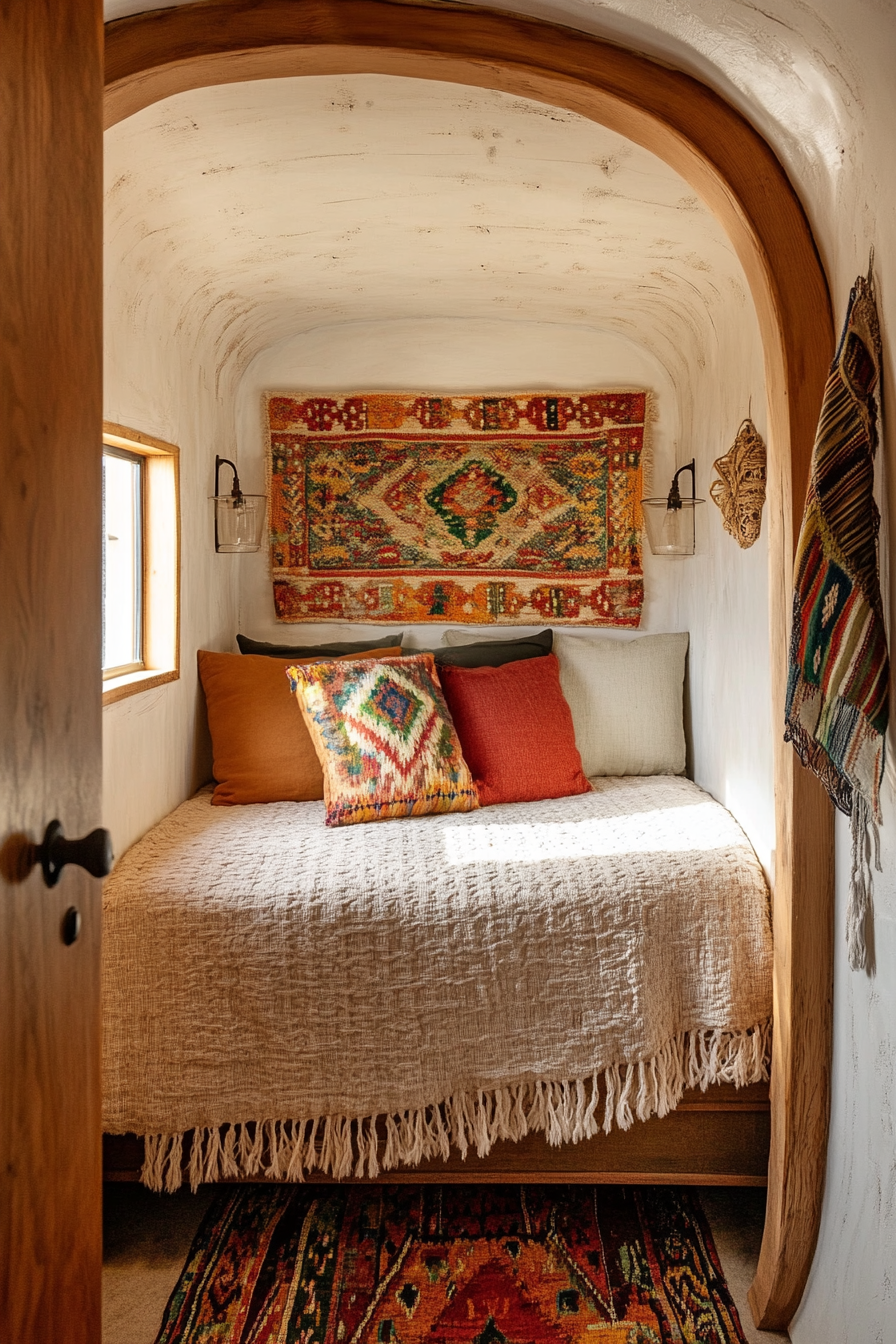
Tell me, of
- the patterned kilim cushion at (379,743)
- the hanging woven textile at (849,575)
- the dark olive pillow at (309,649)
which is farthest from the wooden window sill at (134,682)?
A: the hanging woven textile at (849,575)

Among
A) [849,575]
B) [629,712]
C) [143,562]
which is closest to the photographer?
[849,575]

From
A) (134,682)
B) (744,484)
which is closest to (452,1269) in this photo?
(134,682)

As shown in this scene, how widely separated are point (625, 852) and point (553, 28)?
1613 millimetres

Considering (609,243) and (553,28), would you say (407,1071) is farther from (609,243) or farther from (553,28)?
(609,243)

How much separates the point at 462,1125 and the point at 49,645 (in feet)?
4.87

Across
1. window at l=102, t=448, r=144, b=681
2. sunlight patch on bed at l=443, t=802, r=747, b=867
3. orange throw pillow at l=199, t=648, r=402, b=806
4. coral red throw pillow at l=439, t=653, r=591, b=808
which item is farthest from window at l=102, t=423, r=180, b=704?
sunlight patch on bed at l=443, t=802, r=747, b=867

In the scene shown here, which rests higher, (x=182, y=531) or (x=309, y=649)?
(x=182, y=531)

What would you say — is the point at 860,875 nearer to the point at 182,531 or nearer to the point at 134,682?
the point at 134,682

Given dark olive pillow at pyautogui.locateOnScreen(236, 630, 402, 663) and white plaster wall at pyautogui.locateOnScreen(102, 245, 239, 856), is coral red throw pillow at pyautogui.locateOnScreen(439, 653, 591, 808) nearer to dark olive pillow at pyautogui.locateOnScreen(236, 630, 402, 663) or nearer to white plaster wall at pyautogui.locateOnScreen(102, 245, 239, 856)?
dark olive pillow at pyautogui.locateOnScreen(236, 630, 402, 663)

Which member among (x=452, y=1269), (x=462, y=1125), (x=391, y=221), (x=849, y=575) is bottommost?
(x=452, y=1269)

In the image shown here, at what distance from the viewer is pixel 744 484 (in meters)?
2.45

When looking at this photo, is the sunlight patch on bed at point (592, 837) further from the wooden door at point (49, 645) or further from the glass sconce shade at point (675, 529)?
the wooden door at point (49, 645)

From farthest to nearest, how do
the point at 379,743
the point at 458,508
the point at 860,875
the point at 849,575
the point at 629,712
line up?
the point at 458,508 < the point at 629,712 < the point at 379,743 < the point at 860,875 < the point at 849,575

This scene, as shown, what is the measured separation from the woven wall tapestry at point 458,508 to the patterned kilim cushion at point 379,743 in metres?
0.72
